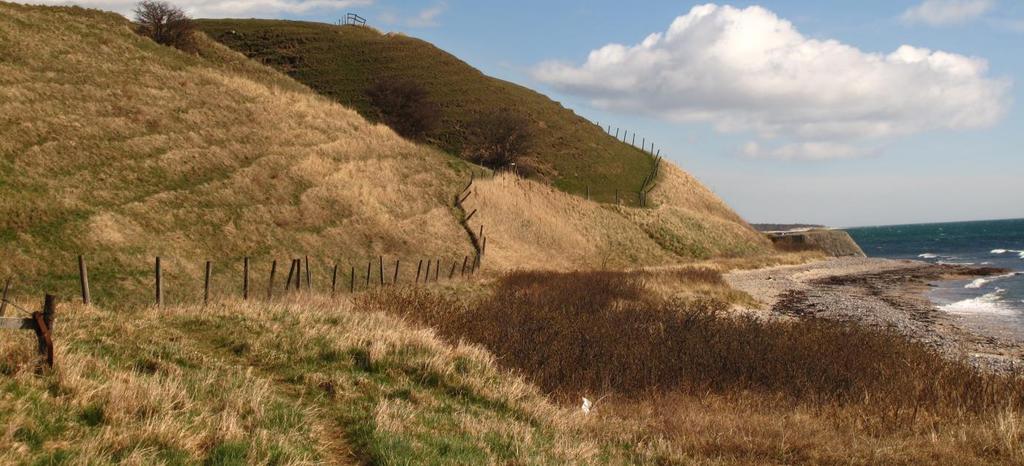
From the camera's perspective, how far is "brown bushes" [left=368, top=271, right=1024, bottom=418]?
1294cm

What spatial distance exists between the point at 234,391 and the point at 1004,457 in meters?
8.84

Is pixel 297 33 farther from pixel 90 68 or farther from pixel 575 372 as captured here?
pixel 575 372

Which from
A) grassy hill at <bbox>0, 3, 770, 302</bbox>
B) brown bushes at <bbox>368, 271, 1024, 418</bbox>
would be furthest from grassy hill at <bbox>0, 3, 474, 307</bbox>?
brown bushes at <bbox>368, 271, 1024, 418</bbox>

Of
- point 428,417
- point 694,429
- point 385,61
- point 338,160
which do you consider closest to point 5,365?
point 428,417

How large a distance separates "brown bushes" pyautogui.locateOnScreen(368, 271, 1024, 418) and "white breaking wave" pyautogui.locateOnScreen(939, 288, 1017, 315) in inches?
774

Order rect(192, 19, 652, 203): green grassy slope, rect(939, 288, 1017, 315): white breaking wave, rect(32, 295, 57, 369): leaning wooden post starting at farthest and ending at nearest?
rect(192, 19, 652, 203): green grassy slope < rect(939, 288, 1017, 315): white breaking wave < rect(32, 295, 57, 369): leaning wooden post

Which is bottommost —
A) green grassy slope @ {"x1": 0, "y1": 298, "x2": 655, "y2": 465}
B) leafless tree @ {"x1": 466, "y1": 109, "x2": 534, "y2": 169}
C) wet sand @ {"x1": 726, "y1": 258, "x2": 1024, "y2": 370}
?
wet sand @ {"x1": 726, "y1": 258, "x2": 1024, "y2": 370}

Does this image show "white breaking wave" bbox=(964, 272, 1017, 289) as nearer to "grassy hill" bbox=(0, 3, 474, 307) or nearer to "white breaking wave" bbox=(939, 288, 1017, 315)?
"white breaking wave" bbox=(939, 288, 1017, 315)

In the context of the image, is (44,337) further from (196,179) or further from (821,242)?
(821,242)

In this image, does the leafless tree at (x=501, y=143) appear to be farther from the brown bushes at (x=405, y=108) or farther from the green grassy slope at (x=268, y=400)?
the green grassy slope at (x=268, y=400)

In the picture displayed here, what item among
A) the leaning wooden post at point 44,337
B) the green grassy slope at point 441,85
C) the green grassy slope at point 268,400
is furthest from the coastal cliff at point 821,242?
the leaning wooden post at point 44,337

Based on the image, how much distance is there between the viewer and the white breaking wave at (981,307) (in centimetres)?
3538

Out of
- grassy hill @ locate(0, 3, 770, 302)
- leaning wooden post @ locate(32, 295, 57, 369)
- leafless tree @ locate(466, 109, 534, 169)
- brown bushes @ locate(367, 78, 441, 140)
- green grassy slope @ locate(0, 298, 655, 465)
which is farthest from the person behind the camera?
brown bushes @ locate(367, 78, 441, 140)

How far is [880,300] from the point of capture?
4019cm
